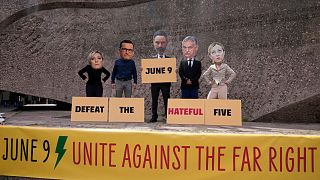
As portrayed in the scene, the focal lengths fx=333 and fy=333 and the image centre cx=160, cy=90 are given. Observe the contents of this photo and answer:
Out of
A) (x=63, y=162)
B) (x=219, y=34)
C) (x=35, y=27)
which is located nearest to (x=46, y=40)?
(x=35, y=27)

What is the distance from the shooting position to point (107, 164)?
8.87 feet

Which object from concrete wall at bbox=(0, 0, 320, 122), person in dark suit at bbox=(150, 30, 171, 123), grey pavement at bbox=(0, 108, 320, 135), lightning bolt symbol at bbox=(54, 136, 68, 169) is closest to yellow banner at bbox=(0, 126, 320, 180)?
lightning bolt symbol at bbox=(54, 136, 68, 169)

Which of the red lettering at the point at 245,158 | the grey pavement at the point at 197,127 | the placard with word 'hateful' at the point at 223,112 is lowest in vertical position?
the red lettering at the point at 245,158

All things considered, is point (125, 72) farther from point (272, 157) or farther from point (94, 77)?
point (272, 157)

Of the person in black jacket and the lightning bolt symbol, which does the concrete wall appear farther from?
the lightning bolt symbol

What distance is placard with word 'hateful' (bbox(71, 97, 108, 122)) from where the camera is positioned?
396cm

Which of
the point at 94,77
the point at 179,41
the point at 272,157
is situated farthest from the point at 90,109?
the point at 272,157

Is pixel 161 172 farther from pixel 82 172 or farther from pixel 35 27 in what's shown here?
pixel 35 27

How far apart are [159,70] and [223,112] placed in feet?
3.09

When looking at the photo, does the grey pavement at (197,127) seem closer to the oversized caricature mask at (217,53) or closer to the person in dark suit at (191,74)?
the person in dark suit at (191,74)

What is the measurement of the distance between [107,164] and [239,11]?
3.01m

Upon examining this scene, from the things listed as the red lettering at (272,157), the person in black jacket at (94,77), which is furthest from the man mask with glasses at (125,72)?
the red lettering at (272,157)

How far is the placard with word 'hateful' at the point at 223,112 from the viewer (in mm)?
3633

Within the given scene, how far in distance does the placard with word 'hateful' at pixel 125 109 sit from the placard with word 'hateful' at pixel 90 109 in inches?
3.4
